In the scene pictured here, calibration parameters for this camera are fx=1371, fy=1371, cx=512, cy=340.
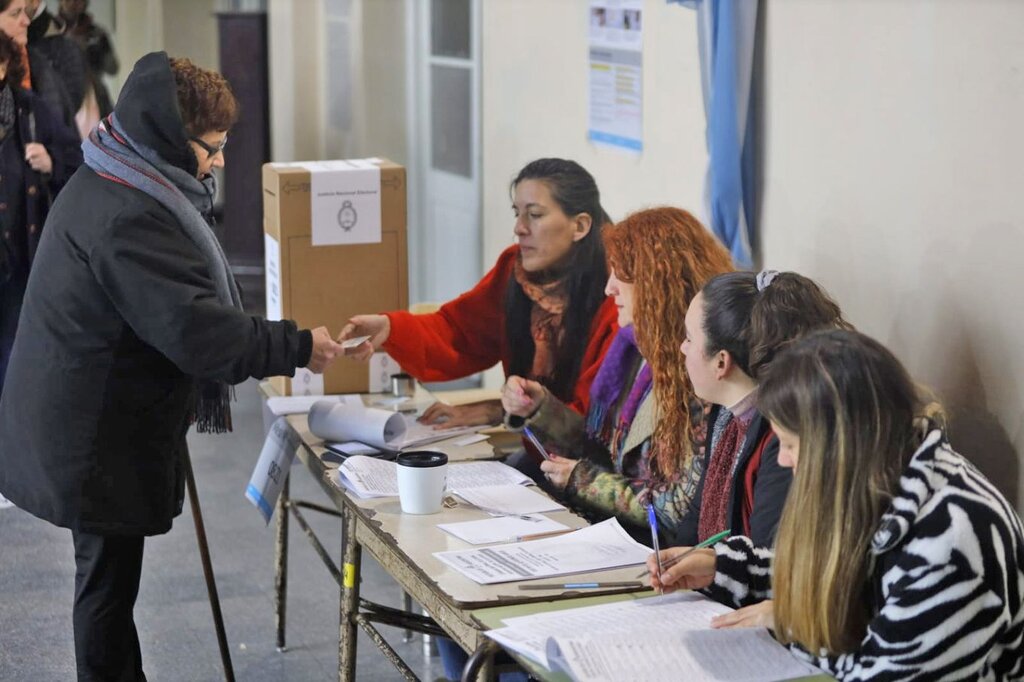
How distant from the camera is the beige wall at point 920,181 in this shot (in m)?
2.38

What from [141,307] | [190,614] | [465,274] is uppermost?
[141,307]

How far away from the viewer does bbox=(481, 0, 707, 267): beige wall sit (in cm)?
372

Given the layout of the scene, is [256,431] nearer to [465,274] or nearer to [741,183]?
[465,274]

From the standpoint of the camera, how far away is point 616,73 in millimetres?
4152

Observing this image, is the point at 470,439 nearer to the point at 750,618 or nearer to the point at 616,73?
the point at 750,618

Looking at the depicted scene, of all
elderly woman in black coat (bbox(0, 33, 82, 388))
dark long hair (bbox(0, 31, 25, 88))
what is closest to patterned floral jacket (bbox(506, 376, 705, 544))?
elderly woman in black coat (bbox(0, 33, 82, 388))

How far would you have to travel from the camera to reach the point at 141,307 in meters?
2.49

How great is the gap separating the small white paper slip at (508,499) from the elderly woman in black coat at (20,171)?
2421 mm

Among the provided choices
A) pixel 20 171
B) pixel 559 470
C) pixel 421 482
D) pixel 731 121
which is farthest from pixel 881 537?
pixel 20 171

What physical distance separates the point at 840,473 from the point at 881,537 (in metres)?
0.09

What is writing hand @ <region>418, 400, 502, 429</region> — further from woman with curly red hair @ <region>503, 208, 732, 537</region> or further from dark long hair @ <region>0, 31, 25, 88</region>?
dark long hair @ <region>0, 31, 25, 88</region>

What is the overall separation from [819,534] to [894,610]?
0.42 ft

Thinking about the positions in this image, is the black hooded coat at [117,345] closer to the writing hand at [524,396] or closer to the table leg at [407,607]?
the writing hand at [524,396]

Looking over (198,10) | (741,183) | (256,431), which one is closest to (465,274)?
(256,431)
